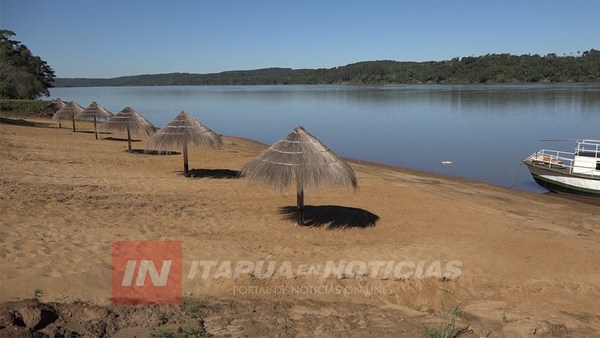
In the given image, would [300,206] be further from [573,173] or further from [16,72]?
[16,72]

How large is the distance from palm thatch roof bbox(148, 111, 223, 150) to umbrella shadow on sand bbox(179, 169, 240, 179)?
130cm

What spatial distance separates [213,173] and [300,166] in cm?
766

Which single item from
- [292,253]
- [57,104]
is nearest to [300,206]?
[292,253]

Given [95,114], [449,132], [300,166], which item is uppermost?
[95,114]

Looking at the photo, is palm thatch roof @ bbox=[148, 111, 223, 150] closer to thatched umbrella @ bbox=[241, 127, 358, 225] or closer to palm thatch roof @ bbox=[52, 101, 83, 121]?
thatched umbrella @ bbox=[241, 127, 358, 225]

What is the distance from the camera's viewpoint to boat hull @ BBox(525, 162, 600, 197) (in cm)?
1698

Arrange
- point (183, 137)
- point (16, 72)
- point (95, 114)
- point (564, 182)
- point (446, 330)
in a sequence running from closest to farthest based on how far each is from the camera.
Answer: point (446, 330) < point (183, 137) < point (564, 182) < point (95, 114) < point (16, 72)

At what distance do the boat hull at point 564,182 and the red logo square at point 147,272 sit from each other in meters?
15.7

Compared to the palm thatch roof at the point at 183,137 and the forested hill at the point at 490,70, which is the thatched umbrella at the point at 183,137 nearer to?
the palm thatch roof at the point at 183,137

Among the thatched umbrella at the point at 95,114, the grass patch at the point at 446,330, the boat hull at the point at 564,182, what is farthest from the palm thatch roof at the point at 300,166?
the thatched umbrella at the point at 95,114

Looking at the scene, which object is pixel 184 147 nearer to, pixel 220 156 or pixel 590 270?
pixel 220 156

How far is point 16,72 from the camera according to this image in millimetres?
39688

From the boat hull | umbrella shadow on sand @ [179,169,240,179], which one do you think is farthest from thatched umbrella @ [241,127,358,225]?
the boat hull

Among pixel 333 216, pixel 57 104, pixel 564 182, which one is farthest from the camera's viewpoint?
pixel 57 104
